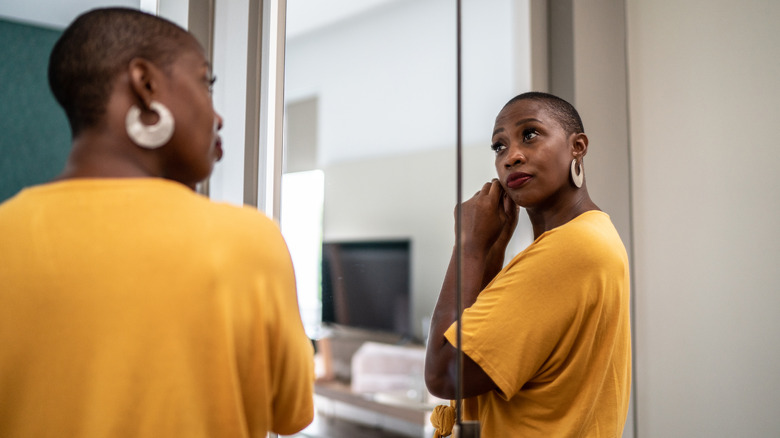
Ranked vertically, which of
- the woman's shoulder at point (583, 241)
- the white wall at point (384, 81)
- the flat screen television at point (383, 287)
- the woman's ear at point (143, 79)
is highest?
the white wall at point (384, 81)

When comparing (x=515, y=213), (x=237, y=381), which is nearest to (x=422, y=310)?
(x=515, y=213)

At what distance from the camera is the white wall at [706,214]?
1.24 meters

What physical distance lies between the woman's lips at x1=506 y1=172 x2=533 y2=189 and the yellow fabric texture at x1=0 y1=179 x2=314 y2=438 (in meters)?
0.48

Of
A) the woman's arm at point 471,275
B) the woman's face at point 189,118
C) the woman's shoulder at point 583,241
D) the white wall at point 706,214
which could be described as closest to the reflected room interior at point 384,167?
the white wall at point 706,214

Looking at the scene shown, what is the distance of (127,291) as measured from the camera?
0.46 meters

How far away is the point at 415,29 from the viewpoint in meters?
3.16

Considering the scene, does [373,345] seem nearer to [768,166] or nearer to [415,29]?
[415,29]

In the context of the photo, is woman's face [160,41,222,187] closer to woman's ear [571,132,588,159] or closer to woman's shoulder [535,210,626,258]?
woman's shoulder [535,210,626,258]

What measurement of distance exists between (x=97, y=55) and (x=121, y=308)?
0.23 meters

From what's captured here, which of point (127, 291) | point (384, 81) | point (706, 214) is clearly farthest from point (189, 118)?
point (384, 81)

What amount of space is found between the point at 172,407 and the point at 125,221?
6.2 inches

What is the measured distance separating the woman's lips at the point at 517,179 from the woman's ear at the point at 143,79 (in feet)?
1.72

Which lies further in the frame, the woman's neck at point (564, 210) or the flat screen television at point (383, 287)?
the flat screen television at point (383, 287)

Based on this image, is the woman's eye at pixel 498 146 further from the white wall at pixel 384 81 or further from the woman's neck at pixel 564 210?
the white wall at pixel 384 81
